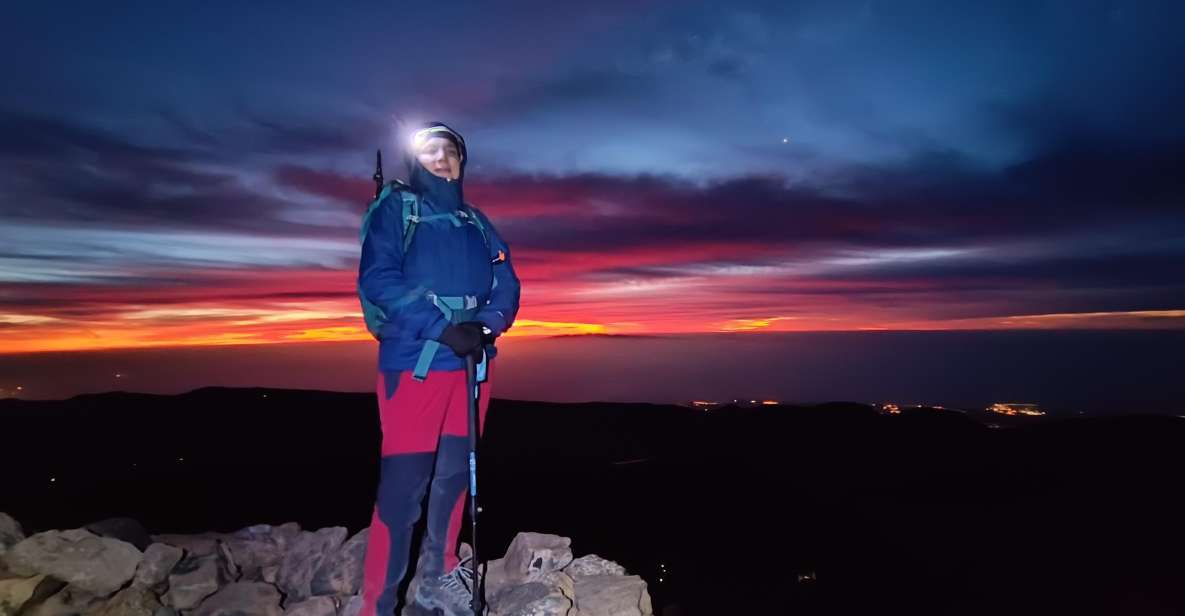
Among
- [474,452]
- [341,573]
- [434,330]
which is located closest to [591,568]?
[474,452]

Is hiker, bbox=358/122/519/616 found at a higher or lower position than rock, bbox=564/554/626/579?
higher

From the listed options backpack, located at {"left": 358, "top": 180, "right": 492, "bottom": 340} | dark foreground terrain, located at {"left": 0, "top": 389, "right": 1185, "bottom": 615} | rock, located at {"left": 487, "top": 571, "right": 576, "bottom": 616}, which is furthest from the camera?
dark foreground terrain, located at {"left": 0, "top": 389, "right": 1185, "bottom": 615}

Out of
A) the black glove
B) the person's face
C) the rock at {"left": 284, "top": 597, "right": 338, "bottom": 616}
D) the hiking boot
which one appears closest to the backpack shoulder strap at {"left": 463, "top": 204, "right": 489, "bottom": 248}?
the person's face

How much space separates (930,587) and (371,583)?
1197cm

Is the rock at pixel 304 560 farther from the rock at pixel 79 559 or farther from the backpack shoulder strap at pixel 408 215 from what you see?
the backpack shoulder strap at pixel 408 215

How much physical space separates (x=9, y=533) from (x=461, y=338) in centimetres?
492

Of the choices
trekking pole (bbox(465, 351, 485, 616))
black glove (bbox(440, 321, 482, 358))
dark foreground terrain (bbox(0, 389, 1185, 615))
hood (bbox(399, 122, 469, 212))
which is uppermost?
hood (bbox(399, 122, 469, 212))

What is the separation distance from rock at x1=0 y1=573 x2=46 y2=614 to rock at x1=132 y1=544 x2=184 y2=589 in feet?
2.28

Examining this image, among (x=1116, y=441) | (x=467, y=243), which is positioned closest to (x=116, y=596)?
(x=467, y=243)

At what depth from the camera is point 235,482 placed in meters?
17.5

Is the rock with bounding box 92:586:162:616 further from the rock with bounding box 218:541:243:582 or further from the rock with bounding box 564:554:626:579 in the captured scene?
the rock with bounding box 564:554:626:579

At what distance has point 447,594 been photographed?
444cm

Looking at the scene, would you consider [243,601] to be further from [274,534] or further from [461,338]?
[461,338]

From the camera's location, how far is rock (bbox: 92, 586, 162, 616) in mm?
4591
